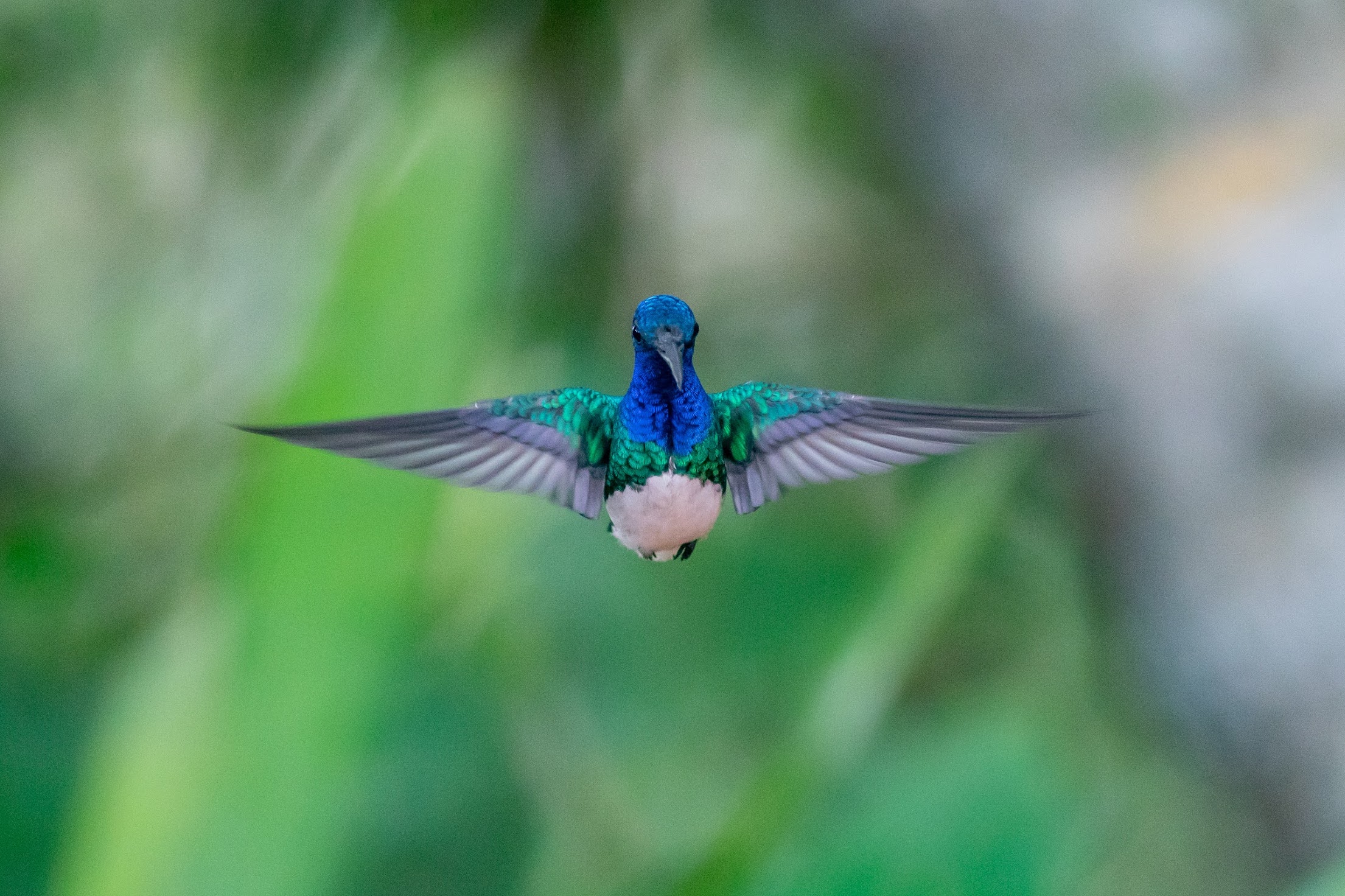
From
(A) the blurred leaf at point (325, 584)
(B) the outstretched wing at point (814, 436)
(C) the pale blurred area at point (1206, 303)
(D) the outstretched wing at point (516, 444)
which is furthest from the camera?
(C) the pale blurred area at point (1206, 303)

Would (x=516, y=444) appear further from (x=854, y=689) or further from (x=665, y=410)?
(x=854, y=689)

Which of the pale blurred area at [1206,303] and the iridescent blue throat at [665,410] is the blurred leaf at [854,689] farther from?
the pale blurred area at [1206,303]

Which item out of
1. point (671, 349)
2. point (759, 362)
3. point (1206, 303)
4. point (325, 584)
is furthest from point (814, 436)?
point (759, 362)

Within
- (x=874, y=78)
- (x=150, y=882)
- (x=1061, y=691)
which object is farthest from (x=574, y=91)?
(x=150, y=882)

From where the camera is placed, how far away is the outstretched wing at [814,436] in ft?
2.40

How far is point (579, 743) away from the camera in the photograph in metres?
1.55

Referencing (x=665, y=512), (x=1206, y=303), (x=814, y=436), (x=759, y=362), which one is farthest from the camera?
(x=759, y=362)

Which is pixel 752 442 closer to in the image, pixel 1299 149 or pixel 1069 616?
pixel 1299 149

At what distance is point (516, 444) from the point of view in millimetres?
767

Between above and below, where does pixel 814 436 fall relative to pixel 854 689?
above

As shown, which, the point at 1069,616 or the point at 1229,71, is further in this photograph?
the point at 1069,616

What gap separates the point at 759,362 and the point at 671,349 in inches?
44.3

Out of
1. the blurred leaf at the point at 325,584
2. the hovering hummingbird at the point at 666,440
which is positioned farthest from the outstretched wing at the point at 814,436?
the blurred leaf at the point at 325,584

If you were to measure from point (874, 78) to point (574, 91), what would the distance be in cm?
41
